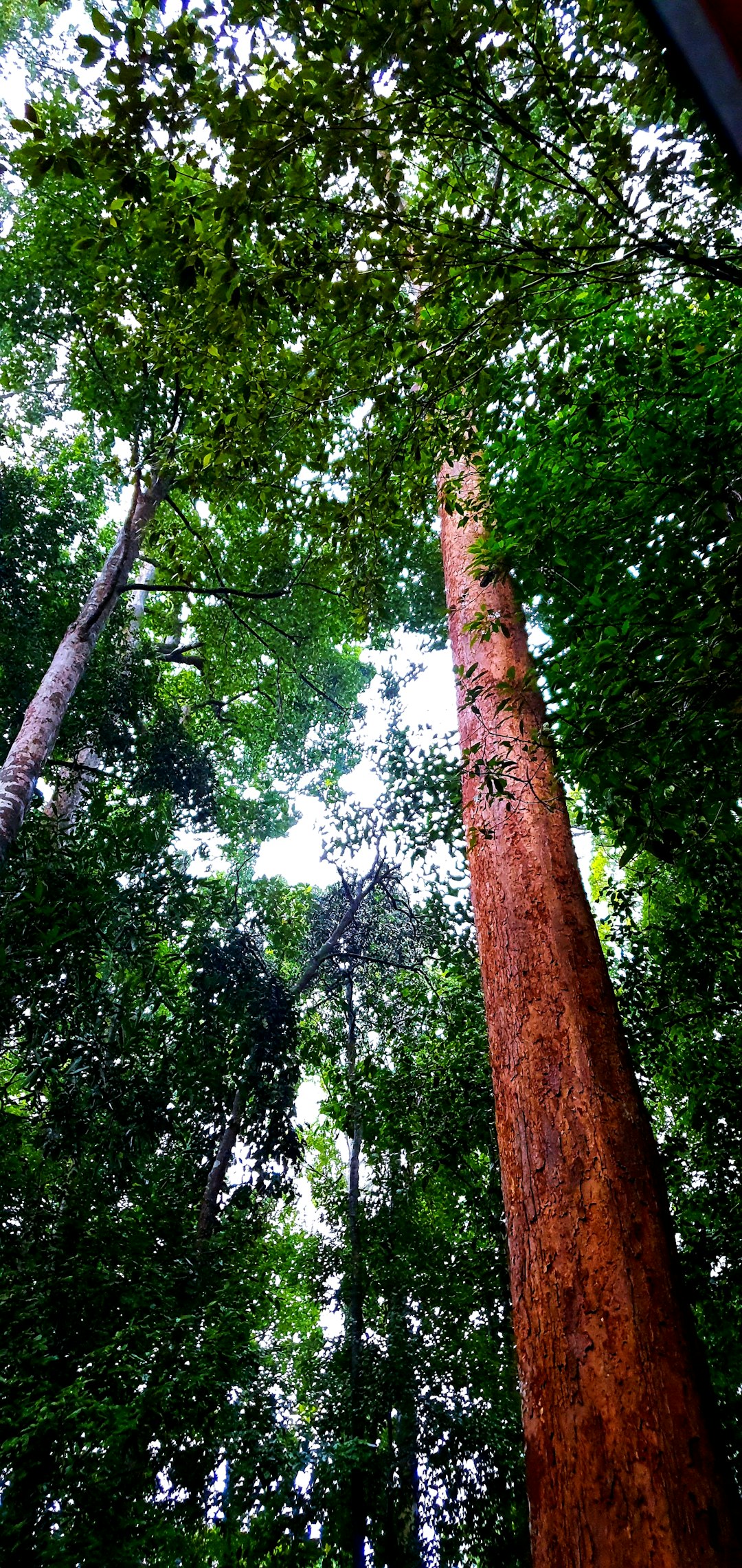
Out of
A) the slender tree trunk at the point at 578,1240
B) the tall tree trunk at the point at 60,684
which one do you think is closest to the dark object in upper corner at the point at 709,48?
the slender tree trunk at the point at 578,1240

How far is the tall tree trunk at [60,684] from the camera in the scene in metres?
4.97

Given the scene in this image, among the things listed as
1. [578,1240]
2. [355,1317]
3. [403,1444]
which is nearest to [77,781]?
[355,1317]

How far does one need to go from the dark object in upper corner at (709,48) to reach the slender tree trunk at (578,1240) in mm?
2405

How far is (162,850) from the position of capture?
591 centimetres

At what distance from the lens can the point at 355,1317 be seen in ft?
25.6

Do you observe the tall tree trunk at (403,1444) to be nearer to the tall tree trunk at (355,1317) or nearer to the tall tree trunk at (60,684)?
the tall tree trunk at (355,1317)

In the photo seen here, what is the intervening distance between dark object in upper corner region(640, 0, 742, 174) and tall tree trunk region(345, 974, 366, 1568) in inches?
320

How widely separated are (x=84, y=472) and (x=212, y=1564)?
1236 centimetres

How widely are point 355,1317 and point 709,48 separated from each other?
389 inches

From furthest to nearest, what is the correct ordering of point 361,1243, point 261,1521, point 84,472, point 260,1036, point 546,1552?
point 84,472, point 361,1243, point 260,1036, point 261,1521, point 546,1552

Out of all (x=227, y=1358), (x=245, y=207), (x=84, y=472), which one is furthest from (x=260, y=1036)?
(x=84, y=472)

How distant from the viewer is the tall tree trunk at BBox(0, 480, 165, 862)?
16.3ft

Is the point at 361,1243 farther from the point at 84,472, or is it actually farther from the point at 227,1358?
the point at 84,472

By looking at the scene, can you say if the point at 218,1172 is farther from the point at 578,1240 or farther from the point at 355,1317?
the point at 578,1240
